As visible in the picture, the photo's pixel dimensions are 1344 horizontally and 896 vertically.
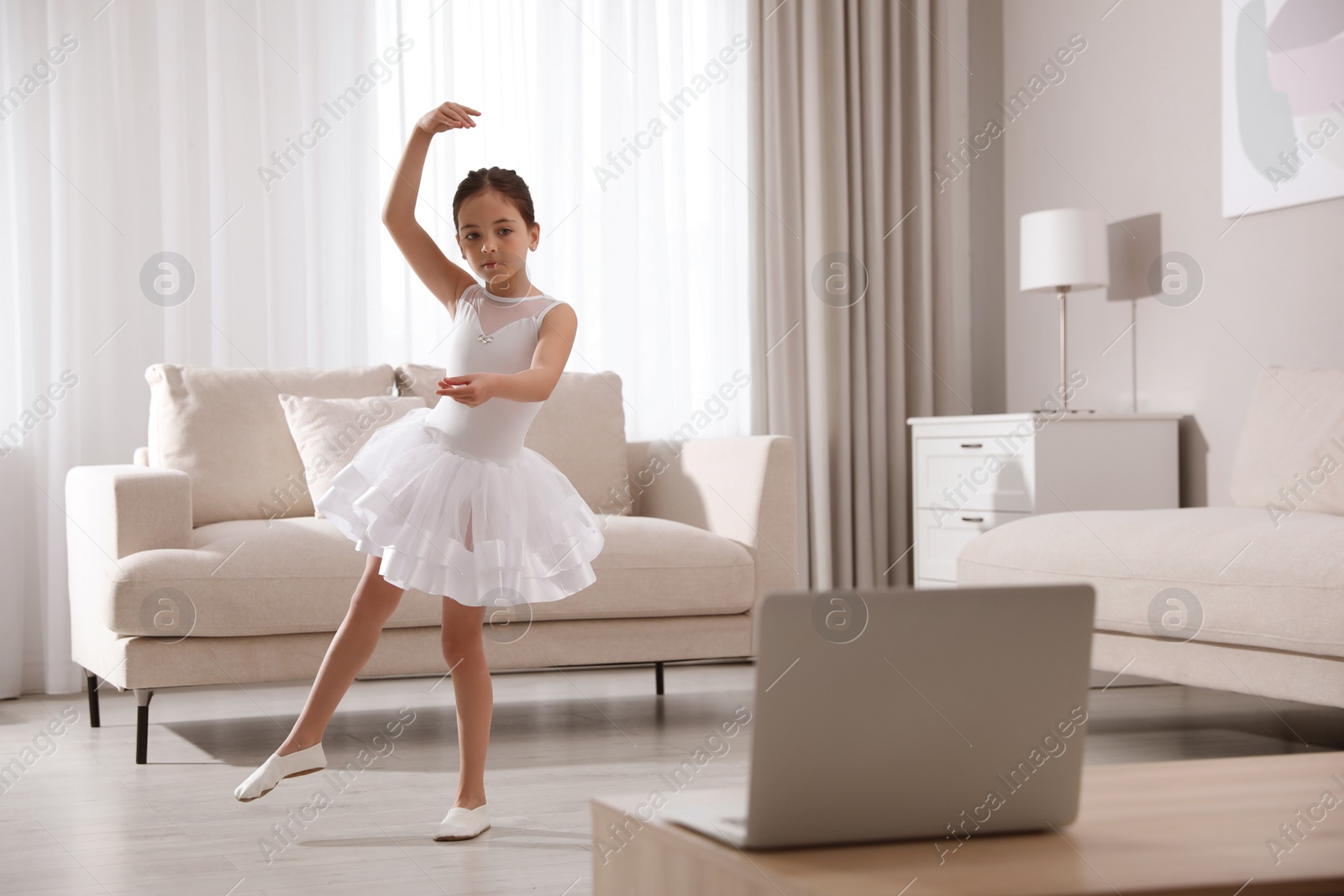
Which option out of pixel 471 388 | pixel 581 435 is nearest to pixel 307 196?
pixel 581 435

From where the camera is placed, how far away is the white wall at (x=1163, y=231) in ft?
10.8

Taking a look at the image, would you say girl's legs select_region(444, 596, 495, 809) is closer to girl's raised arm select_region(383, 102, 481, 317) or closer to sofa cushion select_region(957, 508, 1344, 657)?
girl's raised arm select_region(383, 102, 481, 317)

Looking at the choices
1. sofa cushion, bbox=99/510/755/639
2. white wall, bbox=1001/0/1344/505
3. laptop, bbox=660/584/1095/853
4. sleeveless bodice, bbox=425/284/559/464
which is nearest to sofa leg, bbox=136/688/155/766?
sofa cushion, bbox=99/510/755/639

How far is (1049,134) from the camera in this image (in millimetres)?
4254

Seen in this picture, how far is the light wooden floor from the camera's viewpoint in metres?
1.74

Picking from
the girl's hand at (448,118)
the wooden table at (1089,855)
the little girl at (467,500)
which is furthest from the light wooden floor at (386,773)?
the girl's hand at (448,118)

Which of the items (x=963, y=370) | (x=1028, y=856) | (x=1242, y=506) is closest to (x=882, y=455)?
(x=963, y=370)

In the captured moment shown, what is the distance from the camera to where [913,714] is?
0.71 meters

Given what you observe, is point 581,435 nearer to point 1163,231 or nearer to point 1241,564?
point 1241,564

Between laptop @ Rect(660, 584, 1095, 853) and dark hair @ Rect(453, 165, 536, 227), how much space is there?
1346 millimetres

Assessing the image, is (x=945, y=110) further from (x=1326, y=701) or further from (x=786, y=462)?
(x=1326, y=701)

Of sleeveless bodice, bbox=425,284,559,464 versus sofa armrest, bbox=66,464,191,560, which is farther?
sofa armrest, bbox=66,464,191,560

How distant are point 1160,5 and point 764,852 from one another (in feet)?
12.0

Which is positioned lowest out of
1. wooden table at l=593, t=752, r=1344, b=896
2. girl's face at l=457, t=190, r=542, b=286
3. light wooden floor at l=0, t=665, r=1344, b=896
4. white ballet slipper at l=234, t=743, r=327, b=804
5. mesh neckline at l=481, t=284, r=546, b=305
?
light wooden floor at l=0, t=665, r=1344, b=896
